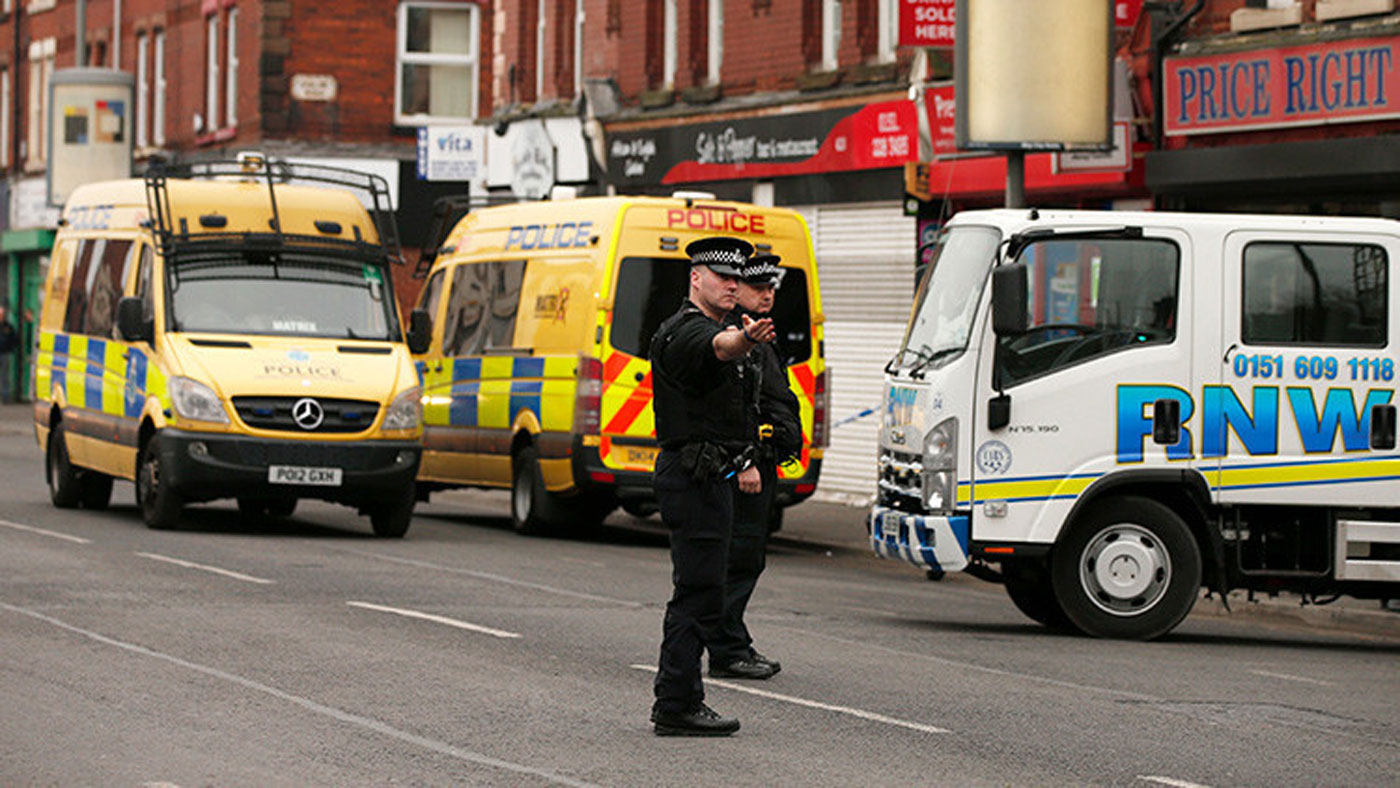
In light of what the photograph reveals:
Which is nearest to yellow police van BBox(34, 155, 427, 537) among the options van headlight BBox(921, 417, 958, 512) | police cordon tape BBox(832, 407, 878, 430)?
van headlight BBox(921, 417, 958, 512)

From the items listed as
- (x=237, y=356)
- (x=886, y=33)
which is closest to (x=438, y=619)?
(x=237, y=356)

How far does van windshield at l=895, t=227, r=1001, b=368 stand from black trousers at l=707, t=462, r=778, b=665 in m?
2.98

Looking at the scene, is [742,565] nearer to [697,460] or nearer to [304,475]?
[697,460]

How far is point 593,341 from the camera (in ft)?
67.1

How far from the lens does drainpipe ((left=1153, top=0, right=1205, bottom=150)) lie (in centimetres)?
2317

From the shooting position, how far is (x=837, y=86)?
94.0 feet

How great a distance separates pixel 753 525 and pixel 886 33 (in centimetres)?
1680

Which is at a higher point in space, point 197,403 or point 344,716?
point 197,403

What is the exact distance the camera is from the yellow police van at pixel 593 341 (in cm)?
2045

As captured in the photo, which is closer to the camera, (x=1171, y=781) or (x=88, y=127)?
(x=1171, y=781)

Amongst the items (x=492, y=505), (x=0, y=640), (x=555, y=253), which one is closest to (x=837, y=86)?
(x=492, y=505)

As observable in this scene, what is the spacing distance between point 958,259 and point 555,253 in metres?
6.87

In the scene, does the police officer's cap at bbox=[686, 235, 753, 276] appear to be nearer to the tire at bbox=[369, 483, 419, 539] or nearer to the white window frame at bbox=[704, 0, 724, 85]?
the tire at bbox=[369, 483, 419, 539]

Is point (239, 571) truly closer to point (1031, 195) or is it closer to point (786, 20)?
point (1031, 195)
